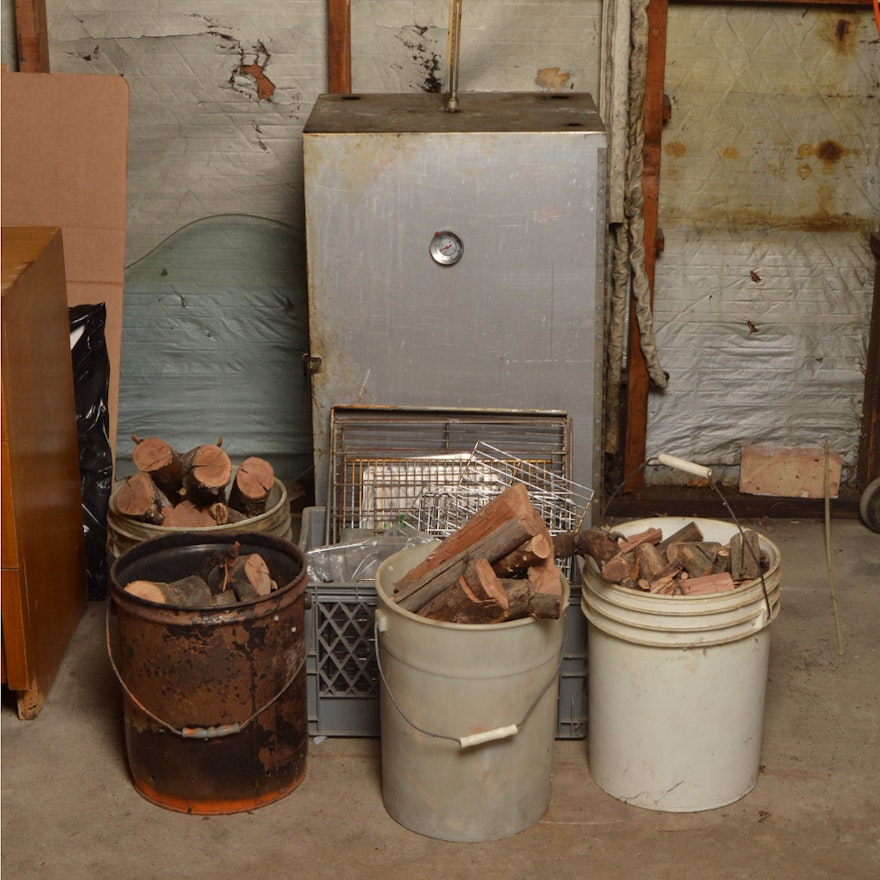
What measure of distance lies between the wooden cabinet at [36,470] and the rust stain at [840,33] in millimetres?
2968

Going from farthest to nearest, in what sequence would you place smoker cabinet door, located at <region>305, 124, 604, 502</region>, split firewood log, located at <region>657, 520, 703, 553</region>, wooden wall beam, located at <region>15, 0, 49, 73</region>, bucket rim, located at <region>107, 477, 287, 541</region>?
wooden wall beam, located at <region>15, 0, 49, 73</region>, smoker cabinet door, located at <region>305, 124, 604, 502</region>, bucket rim, located at <region>107, 477, 287, 541</region>, split firewood log, located at <region>657, 520, 703, 553</region>

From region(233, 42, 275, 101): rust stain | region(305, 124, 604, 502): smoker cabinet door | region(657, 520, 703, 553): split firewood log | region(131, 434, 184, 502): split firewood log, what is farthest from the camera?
region(233, 42, 275, 101): rust stain

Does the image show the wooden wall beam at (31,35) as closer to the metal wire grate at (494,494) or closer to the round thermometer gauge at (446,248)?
the round thermometer gauge at (446,248)

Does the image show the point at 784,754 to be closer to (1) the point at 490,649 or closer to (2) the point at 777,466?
(1) the point at 490,649

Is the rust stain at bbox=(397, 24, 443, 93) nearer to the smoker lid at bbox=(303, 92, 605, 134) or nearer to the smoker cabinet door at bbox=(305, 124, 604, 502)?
the smoker lid at bbox=(303, 92, 605, 134)

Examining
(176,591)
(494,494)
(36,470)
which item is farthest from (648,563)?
(36,470)

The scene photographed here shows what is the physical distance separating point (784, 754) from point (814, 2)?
111 inches

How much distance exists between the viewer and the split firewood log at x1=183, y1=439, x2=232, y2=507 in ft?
12.4

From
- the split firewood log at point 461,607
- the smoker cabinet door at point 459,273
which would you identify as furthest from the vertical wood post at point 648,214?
the split firewood log at point 461,607

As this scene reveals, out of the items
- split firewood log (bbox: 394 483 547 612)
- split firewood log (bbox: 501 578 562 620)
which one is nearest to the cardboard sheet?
split firewood log (bbox: 394 483 547 612)

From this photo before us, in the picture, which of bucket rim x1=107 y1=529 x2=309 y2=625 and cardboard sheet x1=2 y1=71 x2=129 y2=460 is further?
cardboard sheet x1=2 y1=71 x2=129 y2=460

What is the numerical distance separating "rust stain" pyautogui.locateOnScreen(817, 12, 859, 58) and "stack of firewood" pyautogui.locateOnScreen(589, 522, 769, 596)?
89.6 inches

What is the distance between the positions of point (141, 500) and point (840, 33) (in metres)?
3.18

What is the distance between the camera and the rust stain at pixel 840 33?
15.6ft
